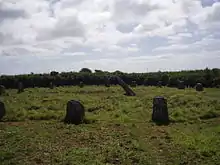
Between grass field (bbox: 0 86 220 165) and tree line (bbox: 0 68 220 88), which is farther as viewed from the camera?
tree line (bbox: 0 68 220 88)

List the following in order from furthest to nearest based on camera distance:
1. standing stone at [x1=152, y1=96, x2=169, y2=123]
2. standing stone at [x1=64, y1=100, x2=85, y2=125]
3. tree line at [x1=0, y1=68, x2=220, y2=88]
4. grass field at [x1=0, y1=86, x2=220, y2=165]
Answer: tree line at [x1=0, y1=68, x2=220, y2=88] < standing stone at [x1=152, y1=96, x2=169, y2=123] < standing stone at [x1=64, y1=100, x2=85, y2=125] < grass field at [x1=0, y1=86, x2=220, y2=165]

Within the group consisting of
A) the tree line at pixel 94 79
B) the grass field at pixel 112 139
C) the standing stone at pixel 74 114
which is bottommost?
the grass field at pixel 112 139

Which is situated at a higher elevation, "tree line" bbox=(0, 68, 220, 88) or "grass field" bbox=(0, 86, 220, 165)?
"tree line" bbox=(0, 68, 220, 88)

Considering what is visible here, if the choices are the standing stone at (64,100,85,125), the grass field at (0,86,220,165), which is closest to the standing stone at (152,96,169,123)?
the grass field at (0,86,220,165)

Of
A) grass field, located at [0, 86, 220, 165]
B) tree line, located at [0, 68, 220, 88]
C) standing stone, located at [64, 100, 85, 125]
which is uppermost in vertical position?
tree line, located at [0, 68, 220, 88]

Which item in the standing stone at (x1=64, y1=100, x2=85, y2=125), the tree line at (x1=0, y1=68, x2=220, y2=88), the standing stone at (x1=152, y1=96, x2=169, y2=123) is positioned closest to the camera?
the standing stone at (x1=64, y1=100, x2=85, y2=125)

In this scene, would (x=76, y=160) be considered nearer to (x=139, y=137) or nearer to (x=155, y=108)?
(x=139, y=137)

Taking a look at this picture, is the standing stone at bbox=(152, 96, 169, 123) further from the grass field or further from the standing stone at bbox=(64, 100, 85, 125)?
the standing stone at bbox=(64, 100, 85, 125)

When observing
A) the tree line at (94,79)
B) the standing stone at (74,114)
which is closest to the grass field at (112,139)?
the standing stone at (74,114)

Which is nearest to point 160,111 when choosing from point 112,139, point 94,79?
point 112,139

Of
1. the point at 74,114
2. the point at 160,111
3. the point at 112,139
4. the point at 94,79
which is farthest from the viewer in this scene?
the point at 94,79

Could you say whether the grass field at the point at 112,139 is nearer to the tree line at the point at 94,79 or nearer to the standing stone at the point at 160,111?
the standing stone at the point at 160,111

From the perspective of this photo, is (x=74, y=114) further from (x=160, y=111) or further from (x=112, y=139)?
(x=112, y=139)

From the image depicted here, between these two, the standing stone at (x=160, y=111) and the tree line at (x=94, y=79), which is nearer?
the standing stone at (x=160, y=111)
